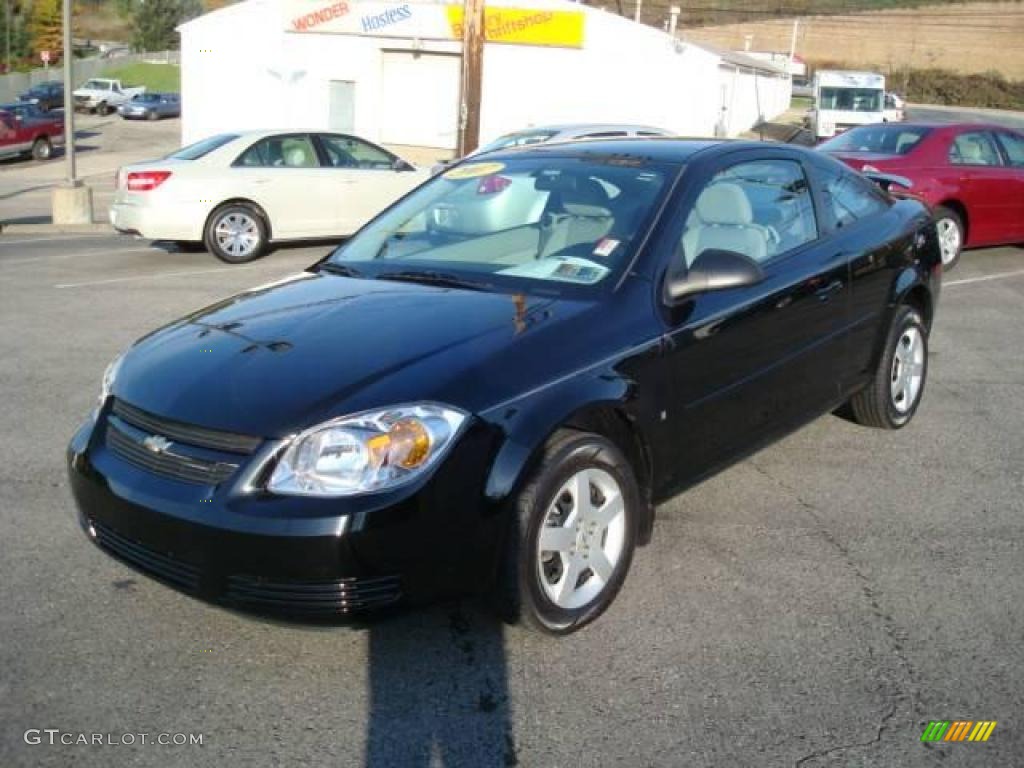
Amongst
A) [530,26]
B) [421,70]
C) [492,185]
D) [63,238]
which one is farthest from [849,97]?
[492,185]

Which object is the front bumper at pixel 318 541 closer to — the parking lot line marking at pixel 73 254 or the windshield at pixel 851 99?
the parking lot line marking at pixel 73 254

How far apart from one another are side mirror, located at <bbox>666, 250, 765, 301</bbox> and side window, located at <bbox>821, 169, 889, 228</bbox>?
1386 mm

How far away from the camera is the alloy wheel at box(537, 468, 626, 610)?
3459 mm

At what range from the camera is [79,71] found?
71562 mm

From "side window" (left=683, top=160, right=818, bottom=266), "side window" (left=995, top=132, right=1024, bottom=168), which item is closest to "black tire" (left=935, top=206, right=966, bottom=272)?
"side window" (left=995, top=132, right=1024, bottom=168)

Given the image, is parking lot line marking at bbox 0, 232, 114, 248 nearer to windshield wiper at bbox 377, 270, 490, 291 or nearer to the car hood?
windshield wiper at bbox 377, 270, 490, 291

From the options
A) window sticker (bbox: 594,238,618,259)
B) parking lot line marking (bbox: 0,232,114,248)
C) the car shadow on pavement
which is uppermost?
window sticker (bbox: 594,238,618,259)

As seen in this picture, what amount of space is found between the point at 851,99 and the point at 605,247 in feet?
118

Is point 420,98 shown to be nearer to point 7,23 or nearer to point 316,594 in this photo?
point 316,594

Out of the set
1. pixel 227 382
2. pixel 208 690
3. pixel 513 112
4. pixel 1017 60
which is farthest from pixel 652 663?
pixel 1017 60

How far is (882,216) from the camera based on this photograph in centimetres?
555

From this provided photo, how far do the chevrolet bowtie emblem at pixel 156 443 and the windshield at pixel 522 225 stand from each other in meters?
1.27

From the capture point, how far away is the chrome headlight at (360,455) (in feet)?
10.0

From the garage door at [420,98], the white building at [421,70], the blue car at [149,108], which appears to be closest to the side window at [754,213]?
the white building at [421,70]
